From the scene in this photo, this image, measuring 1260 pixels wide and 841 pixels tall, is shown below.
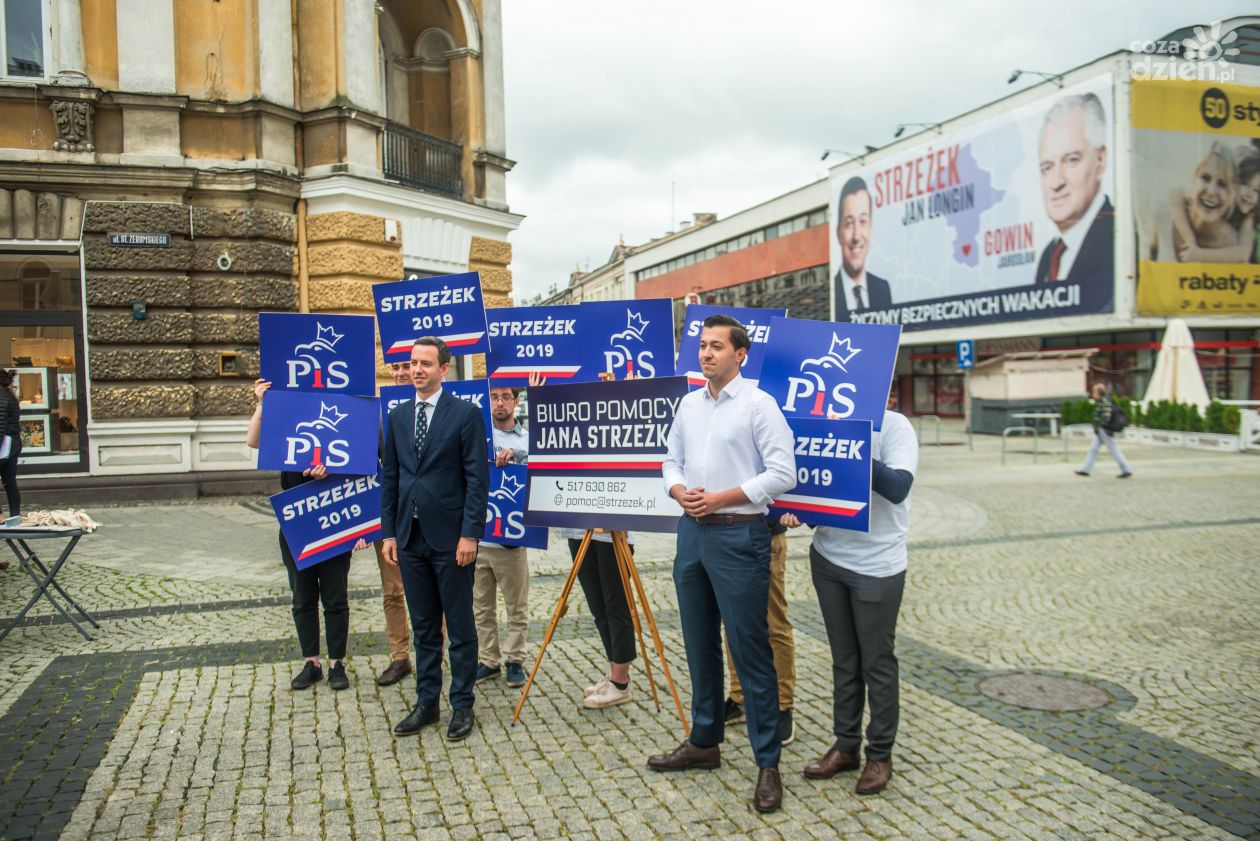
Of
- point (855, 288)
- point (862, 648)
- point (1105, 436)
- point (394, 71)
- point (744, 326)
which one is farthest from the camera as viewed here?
point (855, 288)

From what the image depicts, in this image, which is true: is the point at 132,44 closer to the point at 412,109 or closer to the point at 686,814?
the point at 412,109

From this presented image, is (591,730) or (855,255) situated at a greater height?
(855,255)

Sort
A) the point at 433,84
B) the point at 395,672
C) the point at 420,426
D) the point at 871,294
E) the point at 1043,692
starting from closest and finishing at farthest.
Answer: the point at 420,426 → the point at 1043,692 → the point at 395,672 → the point at 433,84 → the point at 871,294

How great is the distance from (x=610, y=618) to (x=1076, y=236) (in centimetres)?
3223

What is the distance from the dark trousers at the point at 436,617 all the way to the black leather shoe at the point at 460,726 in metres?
0.05

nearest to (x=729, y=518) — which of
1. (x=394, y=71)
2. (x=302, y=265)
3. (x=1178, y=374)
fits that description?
(x=302, y=265)

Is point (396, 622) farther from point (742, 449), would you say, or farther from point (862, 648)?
point (862, 648)

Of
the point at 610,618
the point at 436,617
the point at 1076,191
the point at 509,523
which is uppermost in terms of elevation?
the point at 1076,191

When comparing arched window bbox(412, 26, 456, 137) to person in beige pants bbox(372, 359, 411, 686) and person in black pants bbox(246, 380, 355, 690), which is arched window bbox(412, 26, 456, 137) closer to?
person in black pants bbox(246, 380, 355, 690)

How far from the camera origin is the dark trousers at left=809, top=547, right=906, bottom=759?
4246 mm

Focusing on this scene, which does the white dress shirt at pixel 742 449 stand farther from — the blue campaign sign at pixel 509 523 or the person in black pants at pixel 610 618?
the blue campaign sign at pixel 509 523

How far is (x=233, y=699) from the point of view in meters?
5.48

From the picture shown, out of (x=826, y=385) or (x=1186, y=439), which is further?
(x=1186, y=439)

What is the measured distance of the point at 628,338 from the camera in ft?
21.1
